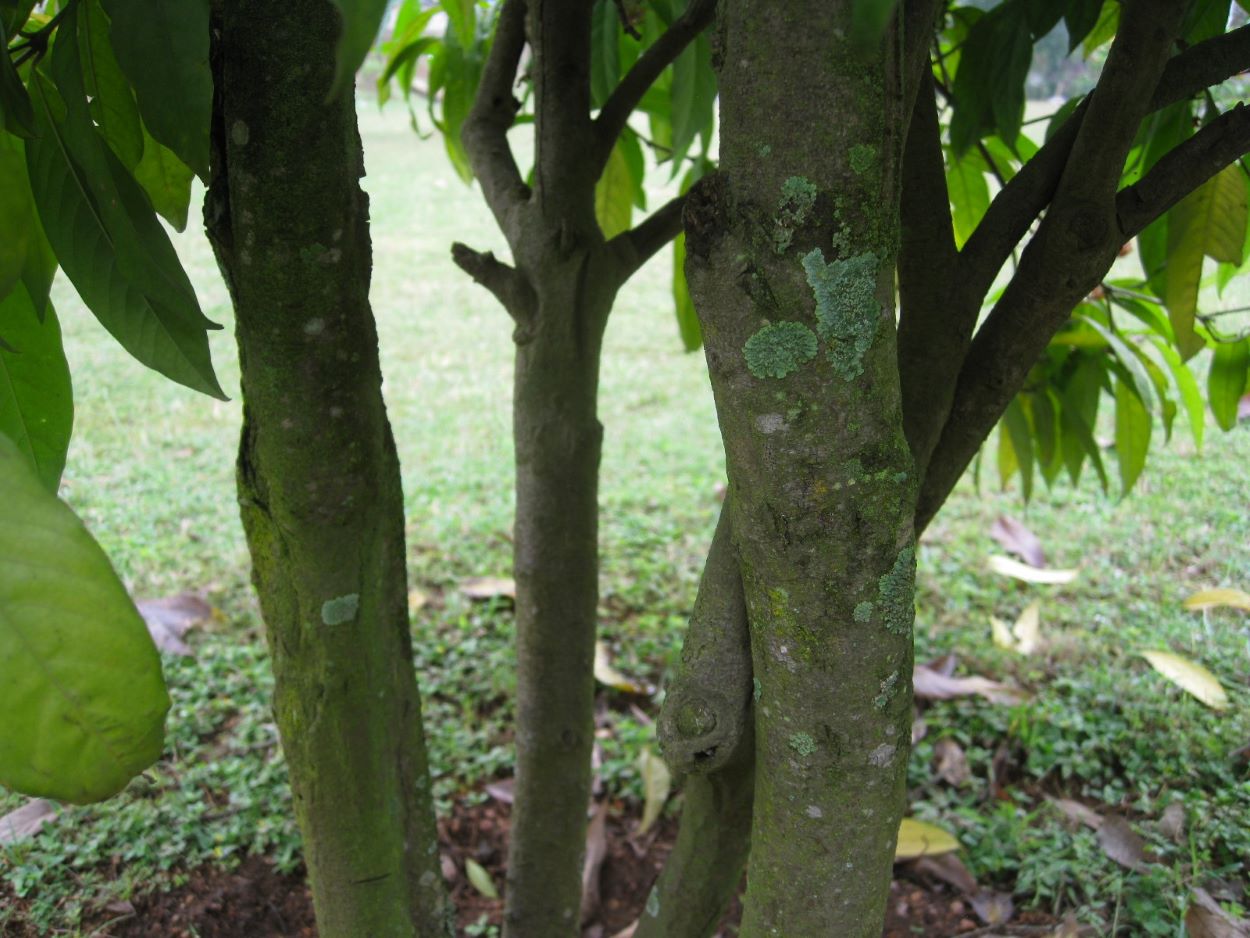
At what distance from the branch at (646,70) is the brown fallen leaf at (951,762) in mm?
1155

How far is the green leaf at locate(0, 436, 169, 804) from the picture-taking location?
353 mm

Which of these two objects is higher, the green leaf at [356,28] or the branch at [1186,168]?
the branch at [1186,168]

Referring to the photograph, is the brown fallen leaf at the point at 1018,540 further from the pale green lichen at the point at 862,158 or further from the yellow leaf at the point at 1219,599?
the pale green lichen at the point at 862,158

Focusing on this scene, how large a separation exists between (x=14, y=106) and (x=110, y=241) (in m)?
0.12

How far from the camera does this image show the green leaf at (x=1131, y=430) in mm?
1359

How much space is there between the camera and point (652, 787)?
163 cm

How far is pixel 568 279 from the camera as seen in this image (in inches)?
39.6

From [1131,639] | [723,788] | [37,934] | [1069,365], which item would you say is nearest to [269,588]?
[723,788]

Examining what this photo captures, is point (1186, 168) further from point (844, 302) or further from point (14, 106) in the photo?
point (14, 106)

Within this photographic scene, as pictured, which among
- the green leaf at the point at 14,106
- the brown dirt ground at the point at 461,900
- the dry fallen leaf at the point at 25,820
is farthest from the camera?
the dry fallen leaf at the point at 25,820

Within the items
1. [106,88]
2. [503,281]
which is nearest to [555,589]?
[503,281]

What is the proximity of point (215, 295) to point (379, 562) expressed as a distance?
356 cm

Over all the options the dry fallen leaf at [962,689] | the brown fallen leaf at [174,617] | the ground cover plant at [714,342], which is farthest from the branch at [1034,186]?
the brown fallen leaf at [174,617]

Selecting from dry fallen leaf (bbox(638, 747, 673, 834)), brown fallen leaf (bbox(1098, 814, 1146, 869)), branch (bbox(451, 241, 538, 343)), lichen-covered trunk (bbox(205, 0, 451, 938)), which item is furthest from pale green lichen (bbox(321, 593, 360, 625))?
brown fallen leaf (bbox(1098, 814, 1146, 869))
